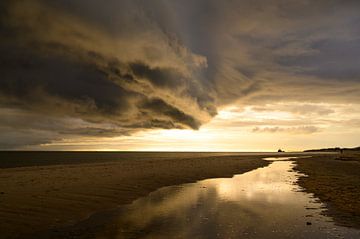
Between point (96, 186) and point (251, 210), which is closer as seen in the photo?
point (251, 210)

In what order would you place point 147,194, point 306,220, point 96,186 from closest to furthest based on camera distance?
point 306,220, point 147,194, point 96,186

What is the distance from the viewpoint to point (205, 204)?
19.0 metres

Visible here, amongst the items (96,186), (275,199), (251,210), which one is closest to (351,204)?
(275,199)

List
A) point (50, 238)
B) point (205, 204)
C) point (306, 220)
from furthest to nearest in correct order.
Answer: point (205, 204)
point (306, 220)
point (50, 238)

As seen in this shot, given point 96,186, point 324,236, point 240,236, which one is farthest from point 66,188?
point 324,236

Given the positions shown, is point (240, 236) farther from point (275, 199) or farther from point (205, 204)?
point (275, 199)

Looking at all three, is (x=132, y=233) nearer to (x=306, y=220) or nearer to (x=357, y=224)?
(x=306, y=220)

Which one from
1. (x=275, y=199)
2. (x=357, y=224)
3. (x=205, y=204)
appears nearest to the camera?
(x=357, y=224)

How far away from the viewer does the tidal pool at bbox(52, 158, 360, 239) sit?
40.8 ft

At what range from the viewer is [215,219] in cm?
1480

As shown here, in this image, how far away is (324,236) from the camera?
12.1 meters

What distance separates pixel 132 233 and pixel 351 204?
535 inches

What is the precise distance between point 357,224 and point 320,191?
11026 mm

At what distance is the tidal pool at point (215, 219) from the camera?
1243 cm
